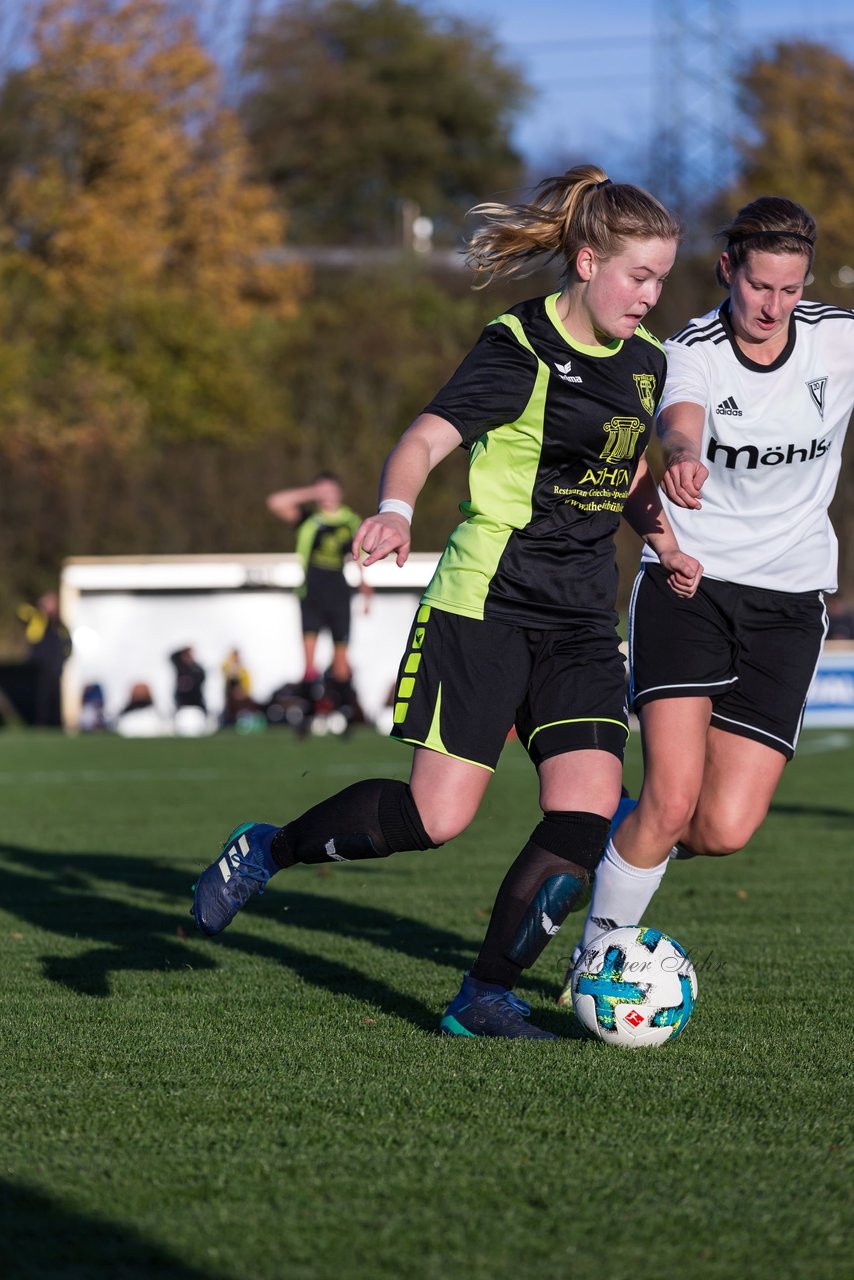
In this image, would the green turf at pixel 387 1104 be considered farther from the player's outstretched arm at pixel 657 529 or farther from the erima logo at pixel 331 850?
the player's outstretched arm at pixel 657 529

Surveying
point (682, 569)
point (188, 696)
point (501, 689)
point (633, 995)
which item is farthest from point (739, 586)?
point (188, 696)

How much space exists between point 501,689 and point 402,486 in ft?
2.16

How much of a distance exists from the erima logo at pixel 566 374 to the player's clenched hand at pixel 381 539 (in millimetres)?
690

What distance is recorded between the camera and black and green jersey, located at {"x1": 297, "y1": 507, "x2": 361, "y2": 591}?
17828mm

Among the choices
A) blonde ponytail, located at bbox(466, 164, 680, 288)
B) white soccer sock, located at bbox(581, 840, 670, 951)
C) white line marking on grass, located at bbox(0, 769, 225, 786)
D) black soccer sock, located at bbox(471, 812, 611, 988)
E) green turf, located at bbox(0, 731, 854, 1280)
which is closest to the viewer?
green turf, located at bbox(0, 731, 854, 1280)

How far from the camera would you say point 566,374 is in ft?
14.4

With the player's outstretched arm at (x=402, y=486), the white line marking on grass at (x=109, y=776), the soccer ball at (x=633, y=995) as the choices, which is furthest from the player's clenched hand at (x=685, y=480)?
the white line marking on grass at (x=109, y=776)

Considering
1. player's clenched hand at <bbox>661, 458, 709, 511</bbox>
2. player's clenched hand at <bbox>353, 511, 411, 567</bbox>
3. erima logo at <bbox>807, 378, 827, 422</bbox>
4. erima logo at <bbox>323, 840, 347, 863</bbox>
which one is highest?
erima logo at <bbox>807, 378, 827, 422</bbox>

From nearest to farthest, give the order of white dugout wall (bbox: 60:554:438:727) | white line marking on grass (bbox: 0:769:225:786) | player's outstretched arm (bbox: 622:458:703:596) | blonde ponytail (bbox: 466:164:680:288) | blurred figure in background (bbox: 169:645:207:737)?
blonde ponytail (bbox: 466:164:680:288) < player's outstretched arm (bbox: 622:458:703:596) < white line marking on grass (bbox: 0:769:225:786) < blurred figure in background (bbox: 169:645:207:737) < white dugout wall (bbox: 60:554:438:727)

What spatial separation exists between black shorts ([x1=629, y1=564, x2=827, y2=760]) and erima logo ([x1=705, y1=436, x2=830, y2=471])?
13.8 inches

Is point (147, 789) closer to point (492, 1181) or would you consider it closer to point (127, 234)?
point (492, 1181)

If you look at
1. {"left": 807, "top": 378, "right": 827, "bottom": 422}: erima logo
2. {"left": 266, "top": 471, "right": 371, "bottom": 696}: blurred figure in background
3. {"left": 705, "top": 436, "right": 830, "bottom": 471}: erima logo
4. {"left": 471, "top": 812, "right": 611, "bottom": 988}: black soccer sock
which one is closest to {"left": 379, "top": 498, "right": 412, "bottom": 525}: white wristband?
{"left": 471, "top": 812, "right": 611, "bottom": 988}: black soccer sock

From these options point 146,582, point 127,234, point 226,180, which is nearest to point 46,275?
point 127,234

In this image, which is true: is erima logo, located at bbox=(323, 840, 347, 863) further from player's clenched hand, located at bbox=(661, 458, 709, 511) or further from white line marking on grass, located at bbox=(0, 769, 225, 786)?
white line marking on grass, located at bbox=(0, 769, 225, 786)
